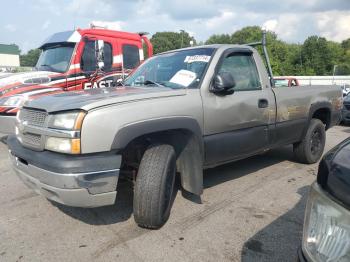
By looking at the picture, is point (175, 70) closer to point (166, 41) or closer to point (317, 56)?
point (317, 56)

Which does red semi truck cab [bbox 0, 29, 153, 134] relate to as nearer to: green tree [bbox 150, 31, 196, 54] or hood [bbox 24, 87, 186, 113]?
hood [bbox 24, 87, 186, 113]

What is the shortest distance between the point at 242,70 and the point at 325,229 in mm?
3205

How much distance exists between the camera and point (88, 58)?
7391mm

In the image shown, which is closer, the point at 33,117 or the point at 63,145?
the point at 63,145

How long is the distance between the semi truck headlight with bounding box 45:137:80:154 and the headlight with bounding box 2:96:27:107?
384 centimetres

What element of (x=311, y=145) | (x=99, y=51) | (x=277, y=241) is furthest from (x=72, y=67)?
(x=277, y=241)

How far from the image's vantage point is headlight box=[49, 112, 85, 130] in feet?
9.01

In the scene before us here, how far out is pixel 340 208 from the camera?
1.24 meters

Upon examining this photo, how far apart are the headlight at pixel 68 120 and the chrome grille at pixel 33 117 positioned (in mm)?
198

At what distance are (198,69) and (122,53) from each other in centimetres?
475

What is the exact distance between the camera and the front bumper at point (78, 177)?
2719 millimetres

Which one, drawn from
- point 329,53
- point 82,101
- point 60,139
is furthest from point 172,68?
point 329,53

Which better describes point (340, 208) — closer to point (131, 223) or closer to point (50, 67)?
point (131, 223)

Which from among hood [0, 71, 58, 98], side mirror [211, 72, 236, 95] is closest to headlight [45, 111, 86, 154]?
side mirror [211, 72, 236, 95]
